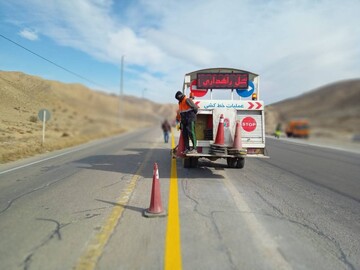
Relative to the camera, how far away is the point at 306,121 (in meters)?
20.0

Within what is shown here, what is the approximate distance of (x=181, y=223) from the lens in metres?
4.73

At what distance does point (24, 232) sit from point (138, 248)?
1.79m

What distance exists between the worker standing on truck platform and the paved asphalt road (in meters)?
0.95

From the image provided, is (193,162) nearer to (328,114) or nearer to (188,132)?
(188,132)

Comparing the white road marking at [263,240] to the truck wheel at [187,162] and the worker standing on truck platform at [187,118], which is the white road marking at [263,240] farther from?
the truck wheel at [187,162]

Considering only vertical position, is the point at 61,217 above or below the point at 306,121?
below

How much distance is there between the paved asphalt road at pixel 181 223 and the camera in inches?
141

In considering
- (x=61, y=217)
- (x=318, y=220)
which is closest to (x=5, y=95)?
(x=61, y=217)

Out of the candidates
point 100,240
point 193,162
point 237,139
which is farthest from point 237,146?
point 100,240

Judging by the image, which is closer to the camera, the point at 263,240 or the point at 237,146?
the point at 263,240

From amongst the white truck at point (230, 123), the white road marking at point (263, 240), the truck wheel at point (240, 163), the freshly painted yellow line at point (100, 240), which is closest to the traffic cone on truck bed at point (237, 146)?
the white truck at point (230, 123)

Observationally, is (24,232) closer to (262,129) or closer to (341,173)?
(262,129)

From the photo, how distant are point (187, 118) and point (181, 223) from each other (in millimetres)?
4174

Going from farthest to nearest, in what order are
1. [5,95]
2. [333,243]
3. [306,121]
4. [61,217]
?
[306,121], [5,95], [61,217], [333,243]
